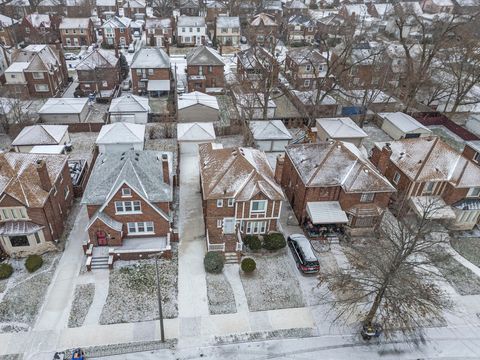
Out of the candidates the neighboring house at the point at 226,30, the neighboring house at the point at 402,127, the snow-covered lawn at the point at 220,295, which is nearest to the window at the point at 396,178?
A: the neighboring house at the point at 402,127

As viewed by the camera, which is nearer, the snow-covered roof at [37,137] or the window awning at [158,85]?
the snow-covered roof at [37,137]

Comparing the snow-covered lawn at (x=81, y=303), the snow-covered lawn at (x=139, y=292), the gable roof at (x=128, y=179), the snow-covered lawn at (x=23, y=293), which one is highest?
the gable roof at (x=128, y=179)

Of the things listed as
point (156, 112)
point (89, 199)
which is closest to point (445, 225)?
point (89, 199)

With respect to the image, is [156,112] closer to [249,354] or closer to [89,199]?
[89,199]

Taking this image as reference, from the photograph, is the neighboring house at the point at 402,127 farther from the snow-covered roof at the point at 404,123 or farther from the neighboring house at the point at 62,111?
the neighboring house at the point at 62,111

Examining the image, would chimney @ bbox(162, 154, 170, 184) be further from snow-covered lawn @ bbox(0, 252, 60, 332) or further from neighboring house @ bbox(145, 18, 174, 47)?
neighboring house @ bbox(145, 18, 174, 47)

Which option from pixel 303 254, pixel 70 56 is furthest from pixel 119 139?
pixel 70 56
